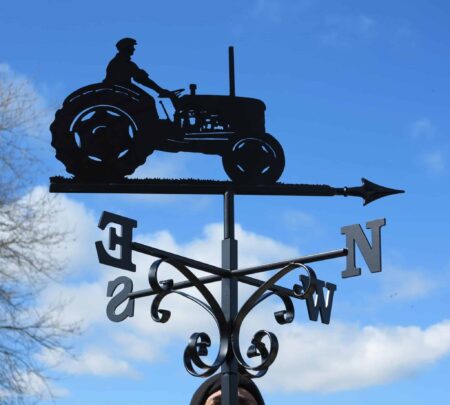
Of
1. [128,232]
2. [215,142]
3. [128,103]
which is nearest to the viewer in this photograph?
[128,232]

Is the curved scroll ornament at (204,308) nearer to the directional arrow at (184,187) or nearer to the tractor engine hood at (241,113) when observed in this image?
the directional arrow at (184,187)

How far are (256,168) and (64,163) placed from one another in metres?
0.78

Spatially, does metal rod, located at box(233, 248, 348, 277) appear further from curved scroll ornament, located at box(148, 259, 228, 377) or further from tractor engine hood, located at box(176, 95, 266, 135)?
tractor engine hood, located at box(176, 95, 266, 135)

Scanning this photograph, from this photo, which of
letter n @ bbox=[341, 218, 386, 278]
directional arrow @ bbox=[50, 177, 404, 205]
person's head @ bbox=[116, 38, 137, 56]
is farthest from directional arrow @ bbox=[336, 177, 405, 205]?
person's head @ bbox=[116, 38, 137, 56]

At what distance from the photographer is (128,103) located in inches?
149

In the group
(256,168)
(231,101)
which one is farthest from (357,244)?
(231,101)

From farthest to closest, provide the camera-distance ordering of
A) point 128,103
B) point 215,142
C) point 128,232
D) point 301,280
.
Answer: point 215,142 → point 128,103 → point 301,280 → point 128,232

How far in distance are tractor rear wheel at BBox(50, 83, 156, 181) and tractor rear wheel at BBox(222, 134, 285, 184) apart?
35 centimetres

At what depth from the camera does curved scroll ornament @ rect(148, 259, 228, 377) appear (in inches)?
121

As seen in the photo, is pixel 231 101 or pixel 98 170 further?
pixel 231 101

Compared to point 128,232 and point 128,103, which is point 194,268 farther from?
point 128,103

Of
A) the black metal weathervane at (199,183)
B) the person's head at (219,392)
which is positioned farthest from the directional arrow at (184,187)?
the person's head at (219,392)

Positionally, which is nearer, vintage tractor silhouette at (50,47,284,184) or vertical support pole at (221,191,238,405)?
vertical support pole at (221,191,238,405)

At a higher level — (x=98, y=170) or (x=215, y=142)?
(x=215, y=142)
